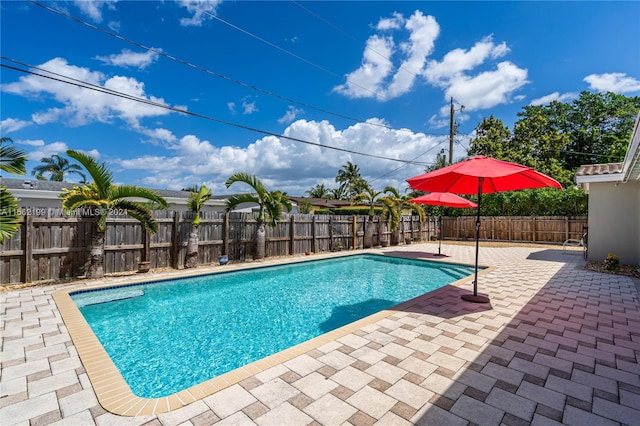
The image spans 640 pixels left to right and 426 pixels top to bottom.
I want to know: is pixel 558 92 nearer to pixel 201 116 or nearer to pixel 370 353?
pixel 201 116

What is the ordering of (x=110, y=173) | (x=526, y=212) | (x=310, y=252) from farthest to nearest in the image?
(x=526, y=212) < (x=310, y=252) < (x=110, y=173)

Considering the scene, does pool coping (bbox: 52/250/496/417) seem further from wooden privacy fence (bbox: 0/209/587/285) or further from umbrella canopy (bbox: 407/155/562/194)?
wooden privacy fence (bbox: 0/209/587/285)

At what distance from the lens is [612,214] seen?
9633 millimetres

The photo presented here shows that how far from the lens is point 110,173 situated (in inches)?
285

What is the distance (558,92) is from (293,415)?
35.6 metres

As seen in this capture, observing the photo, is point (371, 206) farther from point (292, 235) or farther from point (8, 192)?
point (8, 192)

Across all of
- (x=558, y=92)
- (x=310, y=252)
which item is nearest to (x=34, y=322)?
(x=310, y=252)

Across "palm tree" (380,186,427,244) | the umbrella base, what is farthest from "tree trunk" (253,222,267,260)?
the umbrella base

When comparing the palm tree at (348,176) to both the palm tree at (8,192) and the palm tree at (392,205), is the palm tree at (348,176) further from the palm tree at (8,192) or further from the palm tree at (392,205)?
the palm tree at (8,192)

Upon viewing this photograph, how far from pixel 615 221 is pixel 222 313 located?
40.2 feet

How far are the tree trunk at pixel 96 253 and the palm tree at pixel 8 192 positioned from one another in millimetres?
1972

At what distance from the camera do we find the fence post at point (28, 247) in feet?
21.3

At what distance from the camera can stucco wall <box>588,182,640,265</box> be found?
934 cm

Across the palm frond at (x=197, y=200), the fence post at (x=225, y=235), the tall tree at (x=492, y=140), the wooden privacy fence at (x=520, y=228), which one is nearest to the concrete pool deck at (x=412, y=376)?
the palm frond at (x=197, y=200)
